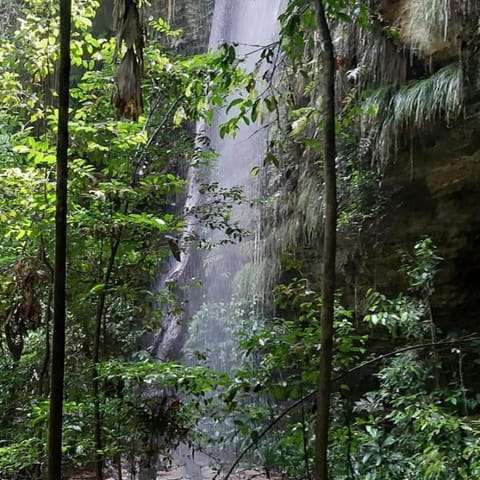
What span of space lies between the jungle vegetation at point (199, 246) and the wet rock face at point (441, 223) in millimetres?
204

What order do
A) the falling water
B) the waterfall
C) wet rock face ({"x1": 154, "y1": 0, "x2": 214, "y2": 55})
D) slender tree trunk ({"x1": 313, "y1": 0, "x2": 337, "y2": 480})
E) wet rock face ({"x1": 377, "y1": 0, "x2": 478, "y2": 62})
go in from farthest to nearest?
wet rock face ({"x1": 154, "y1": 0, "x2": 214, "y2": 55}) < the waterfall < the falling water < wet rock face ({"x1": 377, "y1": 0, "x2": 478, "y2": 62}) < slender tree trunk ({"x1": 313, "y1": 0, "x2": 337, "y2": 480})

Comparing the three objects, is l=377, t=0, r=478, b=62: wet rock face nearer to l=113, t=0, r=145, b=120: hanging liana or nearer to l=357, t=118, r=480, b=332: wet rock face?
l=357, t=118, r=480, b=332: wet rock face

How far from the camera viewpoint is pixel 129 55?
2346 mm

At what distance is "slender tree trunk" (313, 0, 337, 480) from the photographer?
1.82m

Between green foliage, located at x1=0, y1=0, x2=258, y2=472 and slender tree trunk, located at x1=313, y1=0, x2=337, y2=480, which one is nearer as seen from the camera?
slender tree trunk, located at x1=313, y1=0, x2=337, y2=480

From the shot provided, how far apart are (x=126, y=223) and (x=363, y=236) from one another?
3284 millimetres

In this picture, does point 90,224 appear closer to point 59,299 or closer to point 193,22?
point 59,299

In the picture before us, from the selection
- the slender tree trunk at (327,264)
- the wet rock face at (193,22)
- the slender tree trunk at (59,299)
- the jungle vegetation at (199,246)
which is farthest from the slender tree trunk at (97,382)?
the wet rock face at (193,22)

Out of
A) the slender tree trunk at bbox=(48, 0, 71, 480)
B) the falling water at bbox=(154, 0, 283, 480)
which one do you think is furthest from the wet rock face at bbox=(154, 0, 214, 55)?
the slender tree trunk at bbox=(48, 0, 71, 480)

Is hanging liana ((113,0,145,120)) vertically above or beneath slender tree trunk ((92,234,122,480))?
above

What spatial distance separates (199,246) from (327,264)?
2.47m

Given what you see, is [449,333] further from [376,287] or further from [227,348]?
[227,348]

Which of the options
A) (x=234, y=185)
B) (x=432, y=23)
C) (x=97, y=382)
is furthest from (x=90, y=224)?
(x=234, y=185)

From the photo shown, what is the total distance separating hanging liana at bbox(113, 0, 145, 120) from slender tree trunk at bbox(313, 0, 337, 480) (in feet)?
2.63
